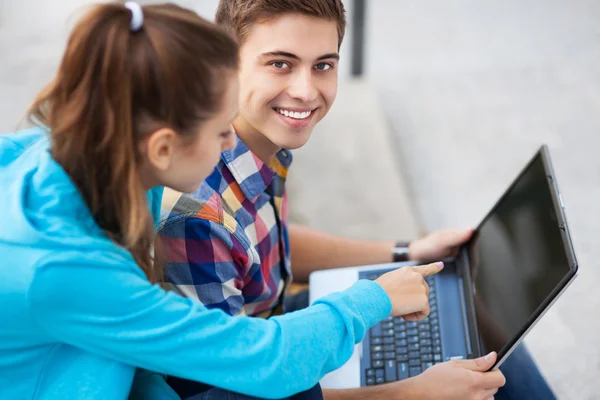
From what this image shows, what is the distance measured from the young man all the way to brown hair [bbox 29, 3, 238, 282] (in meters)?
0.17

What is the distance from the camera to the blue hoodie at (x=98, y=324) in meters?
0.69

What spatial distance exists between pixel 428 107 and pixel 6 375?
1.69 m

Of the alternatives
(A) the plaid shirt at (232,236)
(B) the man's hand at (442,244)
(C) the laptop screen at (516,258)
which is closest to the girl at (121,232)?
(A) the plaid shirt at (232,236)

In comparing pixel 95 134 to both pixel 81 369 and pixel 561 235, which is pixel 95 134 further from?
pixel 561 235

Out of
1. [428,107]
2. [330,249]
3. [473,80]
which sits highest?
[473,80]

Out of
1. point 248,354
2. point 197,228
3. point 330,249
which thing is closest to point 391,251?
point 330,249

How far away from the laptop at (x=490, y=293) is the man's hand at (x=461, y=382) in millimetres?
18

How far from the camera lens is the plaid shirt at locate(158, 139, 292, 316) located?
91 centimetres

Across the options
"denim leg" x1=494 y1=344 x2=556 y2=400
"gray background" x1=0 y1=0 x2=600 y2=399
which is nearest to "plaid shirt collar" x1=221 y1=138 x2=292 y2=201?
"denim leg" x1=494 y1=344 x2=556 y2=400

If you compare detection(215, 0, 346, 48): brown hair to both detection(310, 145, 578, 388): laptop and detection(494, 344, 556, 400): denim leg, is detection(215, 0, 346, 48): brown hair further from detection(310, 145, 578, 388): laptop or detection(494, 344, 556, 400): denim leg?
detection(494, 344, 556, 400): denim leg

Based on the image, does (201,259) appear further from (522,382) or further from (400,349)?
(522,382)

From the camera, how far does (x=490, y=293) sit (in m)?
1.11

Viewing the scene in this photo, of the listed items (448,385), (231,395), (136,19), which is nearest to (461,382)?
(448,385)

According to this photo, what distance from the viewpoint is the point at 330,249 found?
1.37 metres
